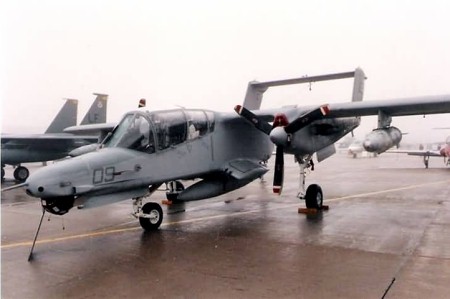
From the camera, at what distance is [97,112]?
30.0 meters

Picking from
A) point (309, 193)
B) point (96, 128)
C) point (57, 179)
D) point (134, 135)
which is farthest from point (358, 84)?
point (57, 179)

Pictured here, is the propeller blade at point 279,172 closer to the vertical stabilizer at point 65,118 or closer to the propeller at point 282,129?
→ the propeller at point 282,129

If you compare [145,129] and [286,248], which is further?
[145,129]

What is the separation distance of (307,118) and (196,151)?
3.19m

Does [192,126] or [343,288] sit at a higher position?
[192,126]

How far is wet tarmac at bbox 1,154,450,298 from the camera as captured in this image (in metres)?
5.78

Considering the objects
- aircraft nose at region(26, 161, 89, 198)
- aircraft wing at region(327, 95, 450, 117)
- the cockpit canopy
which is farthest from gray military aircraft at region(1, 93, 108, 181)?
A: aircraft wing at region(327, 95, 450, 117)

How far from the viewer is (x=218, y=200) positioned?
51.8ft

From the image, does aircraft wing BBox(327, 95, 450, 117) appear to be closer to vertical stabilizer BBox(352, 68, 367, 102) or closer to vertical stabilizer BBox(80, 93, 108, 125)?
vertical stabilizer BBox(352, 68, 367, 102)

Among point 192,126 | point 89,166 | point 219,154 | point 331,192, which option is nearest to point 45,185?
point 89,166

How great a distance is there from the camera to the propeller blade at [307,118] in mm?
11062

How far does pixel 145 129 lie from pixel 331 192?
10716mm

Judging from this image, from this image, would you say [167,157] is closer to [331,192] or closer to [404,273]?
[404,273]

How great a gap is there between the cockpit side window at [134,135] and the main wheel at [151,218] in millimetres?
1454
